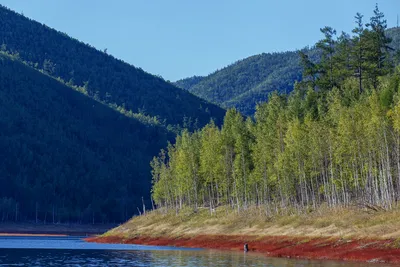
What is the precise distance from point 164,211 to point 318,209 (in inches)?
2183

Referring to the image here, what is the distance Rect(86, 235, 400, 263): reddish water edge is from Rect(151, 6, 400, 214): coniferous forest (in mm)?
11749

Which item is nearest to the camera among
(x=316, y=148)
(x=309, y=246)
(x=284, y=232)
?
(x=309, y=246)

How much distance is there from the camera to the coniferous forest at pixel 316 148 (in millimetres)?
95062

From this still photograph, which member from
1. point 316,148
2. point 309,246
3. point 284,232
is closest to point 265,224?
point 284,232

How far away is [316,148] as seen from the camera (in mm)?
101688

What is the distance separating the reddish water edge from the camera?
65938 millimetres

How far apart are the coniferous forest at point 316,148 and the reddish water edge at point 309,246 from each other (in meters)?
11.7

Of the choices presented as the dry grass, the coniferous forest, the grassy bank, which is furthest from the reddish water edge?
the coniferous forest

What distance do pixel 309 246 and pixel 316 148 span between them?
26517 mm

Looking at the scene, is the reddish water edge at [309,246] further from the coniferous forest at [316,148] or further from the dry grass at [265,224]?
the coniferous forest at [316,148]

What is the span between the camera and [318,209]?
100 m

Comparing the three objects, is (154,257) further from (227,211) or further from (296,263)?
(227,211)

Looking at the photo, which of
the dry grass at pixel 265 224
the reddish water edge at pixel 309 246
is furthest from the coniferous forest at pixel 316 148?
the reddish water edge at pixel 309 246

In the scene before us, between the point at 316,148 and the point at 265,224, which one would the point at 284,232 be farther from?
the point at 316,148
